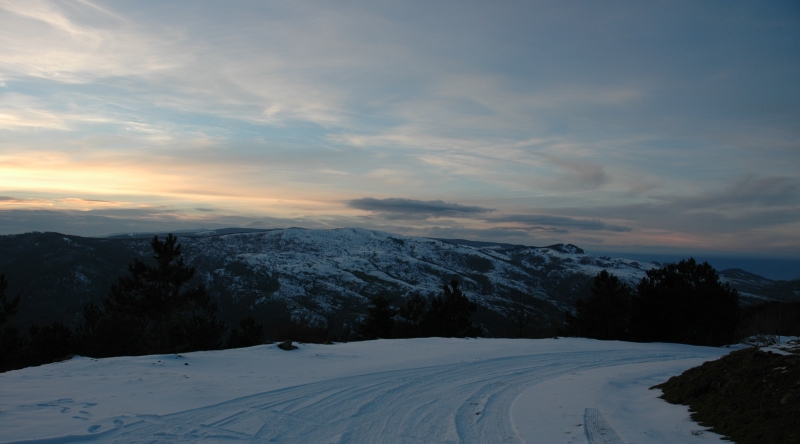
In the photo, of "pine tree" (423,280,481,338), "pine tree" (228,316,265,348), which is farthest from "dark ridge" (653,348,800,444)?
"pine tree" (423,280,481,338)

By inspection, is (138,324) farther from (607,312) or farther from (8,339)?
(607,312)

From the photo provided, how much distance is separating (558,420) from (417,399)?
3.33 m

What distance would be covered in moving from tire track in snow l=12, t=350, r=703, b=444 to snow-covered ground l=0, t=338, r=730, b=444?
0.03 metres

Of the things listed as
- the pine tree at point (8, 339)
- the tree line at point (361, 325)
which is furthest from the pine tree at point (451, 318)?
the pine tree at point (8, 339)

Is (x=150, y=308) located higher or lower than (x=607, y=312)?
higher

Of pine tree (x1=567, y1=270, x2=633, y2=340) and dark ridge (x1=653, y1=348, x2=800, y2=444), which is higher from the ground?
dark ridge (x1=653, y1=348, x2=800, y2=444)

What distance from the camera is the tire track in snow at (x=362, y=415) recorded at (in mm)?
7957

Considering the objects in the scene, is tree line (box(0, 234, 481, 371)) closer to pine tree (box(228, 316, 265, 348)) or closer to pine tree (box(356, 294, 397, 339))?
pine tree (box(228, 316, 265, 348))

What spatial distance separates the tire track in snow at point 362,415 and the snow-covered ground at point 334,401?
31 mm

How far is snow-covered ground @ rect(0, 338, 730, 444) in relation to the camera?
804 centimetres

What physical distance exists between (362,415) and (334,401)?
1.34 m

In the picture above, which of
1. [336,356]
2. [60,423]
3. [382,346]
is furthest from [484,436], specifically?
[382,346]

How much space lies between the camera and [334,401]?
10633 mm

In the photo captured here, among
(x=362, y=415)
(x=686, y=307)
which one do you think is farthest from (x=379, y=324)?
(x=362, y=415)
